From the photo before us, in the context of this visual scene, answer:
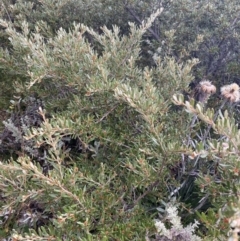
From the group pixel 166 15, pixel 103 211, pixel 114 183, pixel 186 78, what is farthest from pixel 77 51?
pixel 166 15

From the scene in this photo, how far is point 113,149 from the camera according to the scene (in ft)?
4.59

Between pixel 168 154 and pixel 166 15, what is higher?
pixel 166 15

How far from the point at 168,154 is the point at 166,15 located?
5.44ft

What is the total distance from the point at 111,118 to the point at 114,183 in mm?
343

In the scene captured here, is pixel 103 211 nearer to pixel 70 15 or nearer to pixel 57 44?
pixel 57 44

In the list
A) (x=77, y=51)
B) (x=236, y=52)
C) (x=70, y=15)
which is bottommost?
(x=236, y=52)

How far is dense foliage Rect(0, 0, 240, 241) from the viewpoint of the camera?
39.5 inches

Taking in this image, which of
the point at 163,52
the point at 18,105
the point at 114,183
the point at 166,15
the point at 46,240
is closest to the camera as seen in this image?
the point at 46,240

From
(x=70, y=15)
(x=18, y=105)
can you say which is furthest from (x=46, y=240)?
(x=70, y=15)

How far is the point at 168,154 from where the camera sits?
1.10 meters

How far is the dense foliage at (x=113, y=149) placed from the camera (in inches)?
39.5

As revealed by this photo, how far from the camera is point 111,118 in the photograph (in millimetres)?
1493

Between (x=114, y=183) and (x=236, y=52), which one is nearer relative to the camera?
(x=114, y=183)

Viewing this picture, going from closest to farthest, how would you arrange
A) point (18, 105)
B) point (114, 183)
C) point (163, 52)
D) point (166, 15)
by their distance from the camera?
point (114, 183)
point (18, 105)
point (163, 52)
point (166, 15)
